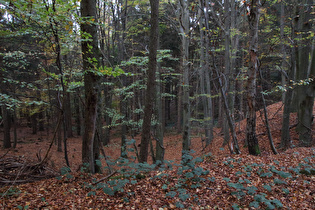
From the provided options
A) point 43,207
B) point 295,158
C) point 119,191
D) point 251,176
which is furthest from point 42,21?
point 295,158

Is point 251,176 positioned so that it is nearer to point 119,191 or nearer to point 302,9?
point 119,191

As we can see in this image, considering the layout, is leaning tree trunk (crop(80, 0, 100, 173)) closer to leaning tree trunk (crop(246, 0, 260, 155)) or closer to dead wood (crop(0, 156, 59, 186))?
dead wood (crop(0, 156, 59, 186))

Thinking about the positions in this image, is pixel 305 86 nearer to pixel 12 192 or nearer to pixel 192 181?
pixel 192 181

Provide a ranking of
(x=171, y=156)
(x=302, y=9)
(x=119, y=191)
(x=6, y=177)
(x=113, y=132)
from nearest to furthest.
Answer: (x=119, y=191) < (x=6, y=177) < (x=302, y=9) < (x=171, y=156) < (x=113, y=132)

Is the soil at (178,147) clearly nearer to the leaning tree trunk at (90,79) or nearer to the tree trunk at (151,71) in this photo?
the tree trunk at (151,71)

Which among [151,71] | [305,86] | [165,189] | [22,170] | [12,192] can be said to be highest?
[151,71]

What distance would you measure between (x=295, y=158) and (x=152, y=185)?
4845mm

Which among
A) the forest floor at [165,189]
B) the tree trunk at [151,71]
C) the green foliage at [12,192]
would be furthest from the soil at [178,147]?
the tree trunk at [151,71]

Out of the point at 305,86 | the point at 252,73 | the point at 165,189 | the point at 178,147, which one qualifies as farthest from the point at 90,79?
the point at 178,147

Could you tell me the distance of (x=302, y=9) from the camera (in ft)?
25.3

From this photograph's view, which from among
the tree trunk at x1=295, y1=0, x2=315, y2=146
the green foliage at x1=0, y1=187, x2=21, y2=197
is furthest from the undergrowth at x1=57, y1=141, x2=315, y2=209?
the tree trunk at x1=295, y1=0, x2=315, y2=146

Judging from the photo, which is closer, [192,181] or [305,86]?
[192,181]

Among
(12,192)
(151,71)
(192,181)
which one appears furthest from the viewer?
(151,71)

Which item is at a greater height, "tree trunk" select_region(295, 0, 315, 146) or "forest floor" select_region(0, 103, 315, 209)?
"tree trunk" select_region(295, 0, 315, 146)
